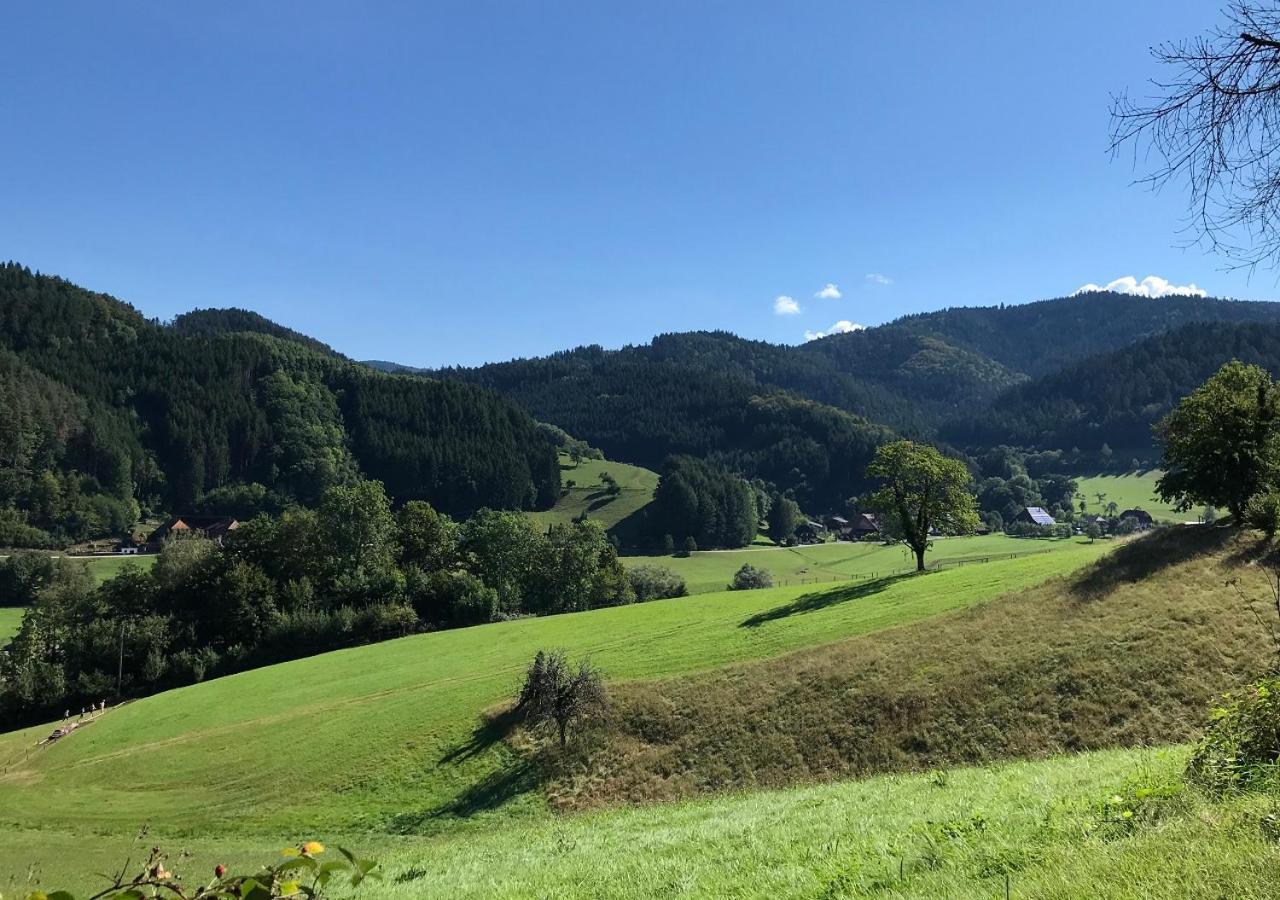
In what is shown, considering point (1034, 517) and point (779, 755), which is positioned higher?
point (779, 755)

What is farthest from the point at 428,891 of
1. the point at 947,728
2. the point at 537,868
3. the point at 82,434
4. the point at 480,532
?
the point at 82,434

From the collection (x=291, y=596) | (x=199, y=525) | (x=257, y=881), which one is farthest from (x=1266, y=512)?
(x=199, y=525)

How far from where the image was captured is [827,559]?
140500 mm

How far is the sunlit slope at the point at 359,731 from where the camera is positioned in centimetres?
3017

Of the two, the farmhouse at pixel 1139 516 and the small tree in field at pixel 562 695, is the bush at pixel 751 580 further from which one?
the farmhouse at pixel 1139 516

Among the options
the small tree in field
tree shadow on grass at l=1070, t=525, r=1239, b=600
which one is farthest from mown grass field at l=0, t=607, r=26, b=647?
tree shadow on grass at l=1070, t=525, r=1239, b=600

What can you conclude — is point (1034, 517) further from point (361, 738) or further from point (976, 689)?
point (361, 738)

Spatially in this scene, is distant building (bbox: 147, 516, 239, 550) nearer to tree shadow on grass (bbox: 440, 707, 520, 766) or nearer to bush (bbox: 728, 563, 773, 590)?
bush (bbox: 728, 563, 773, 590)

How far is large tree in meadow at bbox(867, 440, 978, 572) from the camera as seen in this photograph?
49344 millimetres

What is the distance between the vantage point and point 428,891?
39.4 ft

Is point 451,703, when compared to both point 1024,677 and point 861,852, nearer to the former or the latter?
point 1024,677

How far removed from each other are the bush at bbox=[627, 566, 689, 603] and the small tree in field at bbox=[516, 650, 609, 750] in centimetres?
7129

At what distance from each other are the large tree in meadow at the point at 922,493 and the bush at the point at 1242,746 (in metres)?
42.2

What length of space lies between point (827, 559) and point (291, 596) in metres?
101
